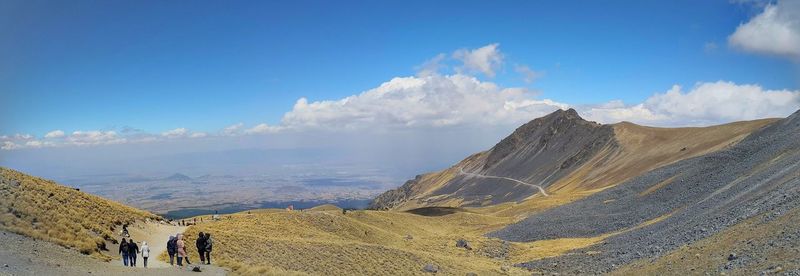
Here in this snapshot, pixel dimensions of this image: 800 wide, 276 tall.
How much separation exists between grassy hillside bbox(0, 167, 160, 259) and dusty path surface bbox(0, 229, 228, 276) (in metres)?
1.16

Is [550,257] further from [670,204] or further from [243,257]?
[243,257]

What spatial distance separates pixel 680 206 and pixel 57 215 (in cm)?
5446

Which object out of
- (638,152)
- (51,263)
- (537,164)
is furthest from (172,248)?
(537,164)

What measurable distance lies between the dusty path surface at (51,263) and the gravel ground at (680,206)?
2815cm

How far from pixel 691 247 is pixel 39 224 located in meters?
36.9

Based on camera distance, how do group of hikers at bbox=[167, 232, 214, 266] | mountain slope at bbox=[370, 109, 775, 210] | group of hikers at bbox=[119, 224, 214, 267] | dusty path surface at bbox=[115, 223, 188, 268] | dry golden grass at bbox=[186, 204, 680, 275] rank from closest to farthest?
group of hikers at bbox=[119, 224, 214, 267]
group of hikers at bbox=[167, 232, 214, 266]
dusty path surface at bbox=[115, 223, 188, 268]
dry golden grass at bbox=[186, 204, 680, 275]
mountain slope at bbox=[370, 109, 775, 210]

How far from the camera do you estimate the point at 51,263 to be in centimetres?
2208

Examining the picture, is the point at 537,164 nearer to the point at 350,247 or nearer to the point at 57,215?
the point at 350,247

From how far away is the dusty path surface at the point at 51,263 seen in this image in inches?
810

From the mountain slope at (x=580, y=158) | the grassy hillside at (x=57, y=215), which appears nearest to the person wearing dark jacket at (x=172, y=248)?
the grassy hillside at (x=57, y=215)

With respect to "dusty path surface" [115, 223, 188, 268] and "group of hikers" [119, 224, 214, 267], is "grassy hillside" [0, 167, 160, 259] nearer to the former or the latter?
"dusty path surface" [115, 223, 188, 268]

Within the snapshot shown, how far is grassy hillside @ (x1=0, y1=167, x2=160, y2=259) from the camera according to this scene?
26.3 meters

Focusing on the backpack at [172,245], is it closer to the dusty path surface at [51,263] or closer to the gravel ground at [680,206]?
the dusty path surface at [51,263]

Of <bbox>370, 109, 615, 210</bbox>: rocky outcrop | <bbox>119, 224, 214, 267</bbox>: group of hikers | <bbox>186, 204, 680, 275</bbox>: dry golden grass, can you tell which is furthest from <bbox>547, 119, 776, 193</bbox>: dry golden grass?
<bbox>119, 224, 214, 267</bbox>: group of hikers
